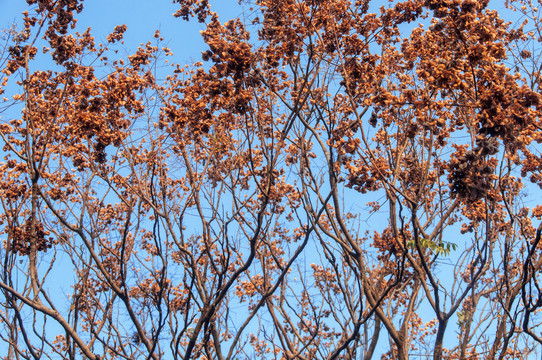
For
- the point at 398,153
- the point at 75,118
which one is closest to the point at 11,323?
the point at 75,118

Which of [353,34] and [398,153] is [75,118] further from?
[398,153]

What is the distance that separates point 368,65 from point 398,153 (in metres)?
1.48

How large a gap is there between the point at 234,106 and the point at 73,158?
7.28 feet

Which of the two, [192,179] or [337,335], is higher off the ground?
[192,179]

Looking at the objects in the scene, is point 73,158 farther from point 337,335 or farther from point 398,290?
point 337,335

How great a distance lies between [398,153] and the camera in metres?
6.55

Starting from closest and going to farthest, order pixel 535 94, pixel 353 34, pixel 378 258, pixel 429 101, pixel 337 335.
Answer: pixel 535 94, pixel 429 101, pixel 353 34, pixel 378 258, pixel 337 335

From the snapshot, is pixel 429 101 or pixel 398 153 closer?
pixel 429 101

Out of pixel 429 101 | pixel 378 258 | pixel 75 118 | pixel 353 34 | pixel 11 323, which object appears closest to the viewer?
pixel 429 101

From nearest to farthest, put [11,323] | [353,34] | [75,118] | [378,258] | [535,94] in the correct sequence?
[535,94], [75,118], [353,34], [11,323], [378,258]

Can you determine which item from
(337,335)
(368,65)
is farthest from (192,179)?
(337,335)

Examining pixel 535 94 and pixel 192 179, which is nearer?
pixel 535 94

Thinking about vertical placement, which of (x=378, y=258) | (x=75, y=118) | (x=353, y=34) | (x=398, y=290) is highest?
(x=353, y=34)

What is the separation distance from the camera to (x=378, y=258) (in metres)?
6.89
